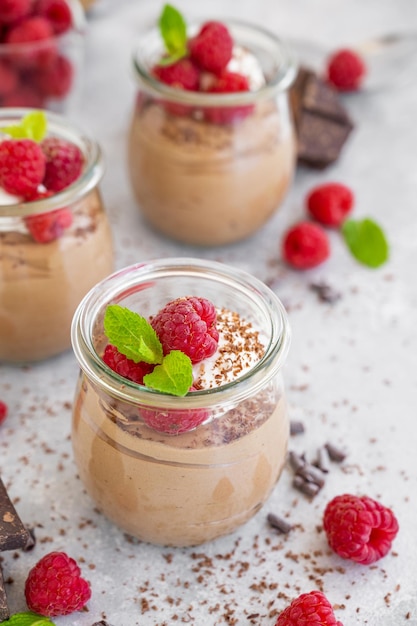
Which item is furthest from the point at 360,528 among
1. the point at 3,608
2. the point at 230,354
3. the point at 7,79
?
the point at 7,79

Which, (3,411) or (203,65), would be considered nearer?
(3,411)

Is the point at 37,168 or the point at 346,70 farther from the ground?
the point at 37,168

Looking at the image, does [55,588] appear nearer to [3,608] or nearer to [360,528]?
[3,608]

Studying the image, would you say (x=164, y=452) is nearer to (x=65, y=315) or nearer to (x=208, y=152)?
(x=65, y=315)

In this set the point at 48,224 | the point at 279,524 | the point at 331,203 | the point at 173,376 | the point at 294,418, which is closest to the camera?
Result: the point at 173,376

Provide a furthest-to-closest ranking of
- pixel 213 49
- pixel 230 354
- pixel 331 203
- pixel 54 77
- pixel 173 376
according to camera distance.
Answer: pixel 54 77
pixel 331 203
pixel 213 49
pixel 230 354
pixel 173 376

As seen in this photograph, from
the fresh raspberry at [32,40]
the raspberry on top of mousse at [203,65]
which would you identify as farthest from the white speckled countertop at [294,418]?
the raspberry on top of mousse at [203,65]

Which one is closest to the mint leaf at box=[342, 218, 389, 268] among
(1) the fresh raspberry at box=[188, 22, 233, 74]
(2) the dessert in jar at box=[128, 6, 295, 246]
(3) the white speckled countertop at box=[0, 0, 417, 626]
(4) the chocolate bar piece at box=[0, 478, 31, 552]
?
(3) the white speckled countertop at box=[0, 0, 417, 626]

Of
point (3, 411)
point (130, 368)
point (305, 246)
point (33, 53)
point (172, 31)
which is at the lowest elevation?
point (3, 411)
